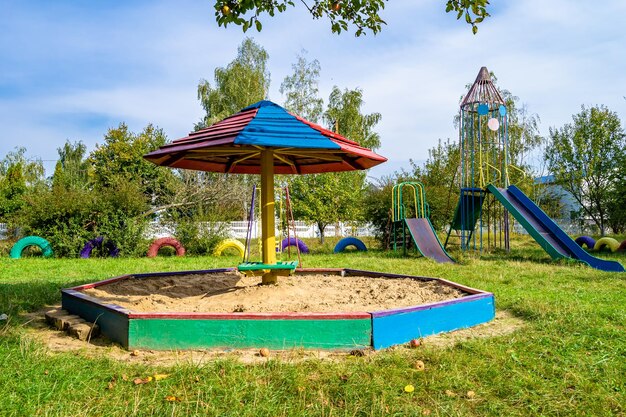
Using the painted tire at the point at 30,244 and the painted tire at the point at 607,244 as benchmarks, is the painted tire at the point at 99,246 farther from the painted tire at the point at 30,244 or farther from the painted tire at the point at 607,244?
the painted tire at the point at 607,244

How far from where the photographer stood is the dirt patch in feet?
13.4

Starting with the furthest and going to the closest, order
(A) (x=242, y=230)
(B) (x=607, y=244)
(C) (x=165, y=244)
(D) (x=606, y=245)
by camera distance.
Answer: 1. (A) (x=242, y=230)
2. (D) (x=606, y=245)
3. (B) (x=607, y=244)
4. (C) (x=165, y=244)

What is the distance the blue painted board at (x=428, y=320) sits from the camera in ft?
14.7

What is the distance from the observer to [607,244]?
15.7 m

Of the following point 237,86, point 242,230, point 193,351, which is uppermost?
point 237,86

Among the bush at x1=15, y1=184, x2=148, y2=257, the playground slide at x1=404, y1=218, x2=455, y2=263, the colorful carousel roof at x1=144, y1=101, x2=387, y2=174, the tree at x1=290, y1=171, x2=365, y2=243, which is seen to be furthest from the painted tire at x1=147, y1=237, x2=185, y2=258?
the colorful carousel roof at x1=144, y1=101, x2=387, y2=174

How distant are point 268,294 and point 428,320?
1.89 metres

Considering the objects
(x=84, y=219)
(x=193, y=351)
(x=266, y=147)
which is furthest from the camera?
(x=84, y=219)

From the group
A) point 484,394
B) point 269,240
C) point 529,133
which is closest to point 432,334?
point 484,394

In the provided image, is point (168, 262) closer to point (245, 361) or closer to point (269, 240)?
point (269, 240)

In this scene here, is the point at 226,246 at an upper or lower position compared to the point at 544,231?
lower

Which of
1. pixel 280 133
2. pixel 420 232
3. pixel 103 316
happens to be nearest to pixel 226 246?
pixel 420 232

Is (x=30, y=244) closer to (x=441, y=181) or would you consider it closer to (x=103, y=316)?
(x=103, y=316)

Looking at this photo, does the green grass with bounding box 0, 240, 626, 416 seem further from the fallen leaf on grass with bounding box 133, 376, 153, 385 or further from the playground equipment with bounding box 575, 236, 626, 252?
the playground equipment with bounding box 575, 236, 626, 252
